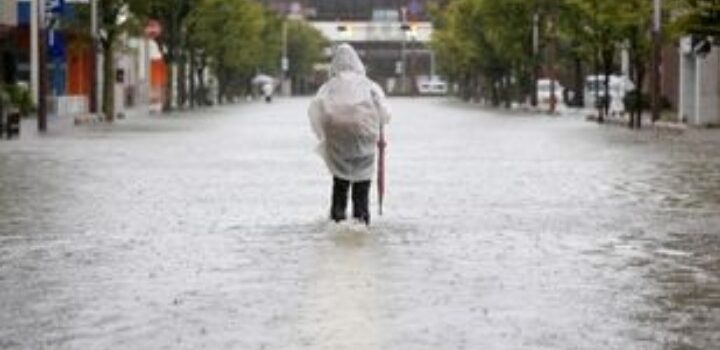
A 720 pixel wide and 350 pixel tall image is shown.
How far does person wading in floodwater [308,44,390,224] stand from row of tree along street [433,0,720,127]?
2394 centimetres

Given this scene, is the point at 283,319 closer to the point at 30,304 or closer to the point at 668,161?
the point at 30,304

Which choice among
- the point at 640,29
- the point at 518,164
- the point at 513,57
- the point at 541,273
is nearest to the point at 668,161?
the point at 518,164

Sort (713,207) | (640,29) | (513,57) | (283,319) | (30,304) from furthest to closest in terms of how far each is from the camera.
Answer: (513,57) → (640,29) → (713,207) → (30,304) → (283,319)

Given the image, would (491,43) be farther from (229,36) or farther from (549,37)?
(229,36)

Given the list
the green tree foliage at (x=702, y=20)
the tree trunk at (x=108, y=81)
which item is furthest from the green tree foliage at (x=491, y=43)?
the green tree foliage at (x=702, y=20)

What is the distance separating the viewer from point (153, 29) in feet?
248

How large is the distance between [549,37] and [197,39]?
1996 cm

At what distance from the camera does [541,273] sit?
42.7ft

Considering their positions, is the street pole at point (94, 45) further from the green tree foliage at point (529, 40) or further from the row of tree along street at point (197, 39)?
the green tree foliage at point (529, 40)

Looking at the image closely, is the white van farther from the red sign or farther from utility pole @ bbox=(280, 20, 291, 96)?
the red sign

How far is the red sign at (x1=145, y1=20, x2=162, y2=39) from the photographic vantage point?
72.7 m

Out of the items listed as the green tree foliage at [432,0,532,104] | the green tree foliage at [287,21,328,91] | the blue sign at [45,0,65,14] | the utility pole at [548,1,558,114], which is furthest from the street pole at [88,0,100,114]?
the green tree foliage at [287,21,328,91]

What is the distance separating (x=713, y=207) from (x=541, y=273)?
7.40 meters

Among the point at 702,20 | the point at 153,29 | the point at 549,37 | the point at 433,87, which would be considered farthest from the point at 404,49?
the point at 702,20
